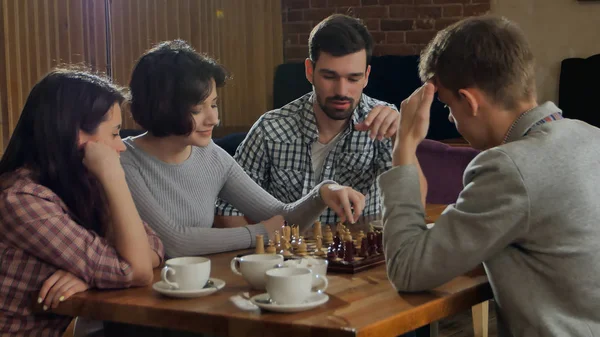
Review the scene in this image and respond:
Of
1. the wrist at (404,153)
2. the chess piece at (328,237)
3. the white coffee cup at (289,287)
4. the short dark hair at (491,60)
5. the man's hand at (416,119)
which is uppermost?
the short dark hair at (491,60)

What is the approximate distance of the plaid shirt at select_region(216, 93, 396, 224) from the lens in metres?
2.88

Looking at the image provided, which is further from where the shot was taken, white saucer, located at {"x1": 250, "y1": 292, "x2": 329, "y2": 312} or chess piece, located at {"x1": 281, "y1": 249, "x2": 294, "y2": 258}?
chess piece, located at {"x1": 281, "y1": 249, "x2": 294, "y2": 258}

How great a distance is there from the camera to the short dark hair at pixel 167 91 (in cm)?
223

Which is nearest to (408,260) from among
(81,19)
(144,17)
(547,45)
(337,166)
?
(337,166)

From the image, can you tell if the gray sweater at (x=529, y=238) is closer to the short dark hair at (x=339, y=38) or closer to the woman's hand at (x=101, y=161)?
the woman's hand at (x=101, y=161)

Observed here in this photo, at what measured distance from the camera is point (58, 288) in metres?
1.74

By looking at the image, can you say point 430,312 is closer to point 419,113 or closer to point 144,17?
point 419,113

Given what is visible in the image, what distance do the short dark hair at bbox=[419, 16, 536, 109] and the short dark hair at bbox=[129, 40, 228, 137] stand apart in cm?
78

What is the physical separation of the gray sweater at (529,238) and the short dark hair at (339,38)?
1419 mm

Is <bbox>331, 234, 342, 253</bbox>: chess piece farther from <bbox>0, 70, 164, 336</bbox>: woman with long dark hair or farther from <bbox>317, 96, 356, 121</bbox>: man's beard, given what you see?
<bbox>317, 96, 356, 121</bbox>: man's beard

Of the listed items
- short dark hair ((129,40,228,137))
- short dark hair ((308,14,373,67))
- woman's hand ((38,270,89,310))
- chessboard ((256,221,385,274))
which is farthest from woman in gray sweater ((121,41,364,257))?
short dark hair ((308,14,373,67))

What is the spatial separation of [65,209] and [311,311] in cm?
66

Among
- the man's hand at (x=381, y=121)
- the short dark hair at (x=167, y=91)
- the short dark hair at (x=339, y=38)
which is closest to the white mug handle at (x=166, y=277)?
the short dark hair at (x=167, y=91)

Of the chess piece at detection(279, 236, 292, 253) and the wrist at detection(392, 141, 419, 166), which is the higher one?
the wrist at detection(392, 141, 419, 166)
